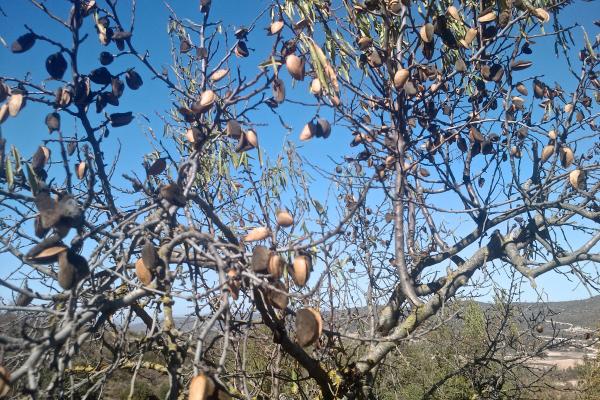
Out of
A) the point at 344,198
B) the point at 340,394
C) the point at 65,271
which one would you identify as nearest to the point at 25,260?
the point at 65,271

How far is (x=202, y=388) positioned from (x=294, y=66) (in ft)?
3.86

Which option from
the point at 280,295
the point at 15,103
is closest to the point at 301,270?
the point at 280,295

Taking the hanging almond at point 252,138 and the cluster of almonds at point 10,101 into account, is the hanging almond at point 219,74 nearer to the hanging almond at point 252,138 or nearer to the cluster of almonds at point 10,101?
the hanging almond at point 252,138

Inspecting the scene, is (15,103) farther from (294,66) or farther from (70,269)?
(294,66)

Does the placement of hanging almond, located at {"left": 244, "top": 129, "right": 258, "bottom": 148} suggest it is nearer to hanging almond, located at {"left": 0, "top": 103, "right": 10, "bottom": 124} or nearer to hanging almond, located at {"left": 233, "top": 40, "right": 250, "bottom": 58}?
hanging almond, located at {"left": 233, "top": 40, "right": 250, "bottom": 58}

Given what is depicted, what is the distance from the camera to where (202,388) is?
2.94 ft

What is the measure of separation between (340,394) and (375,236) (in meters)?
2.08

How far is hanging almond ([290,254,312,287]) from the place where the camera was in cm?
124

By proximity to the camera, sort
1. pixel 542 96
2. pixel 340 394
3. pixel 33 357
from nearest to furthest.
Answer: pixel 33 357, pixel 340 394, pixel 542 96

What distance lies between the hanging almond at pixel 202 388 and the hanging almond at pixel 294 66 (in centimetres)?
113

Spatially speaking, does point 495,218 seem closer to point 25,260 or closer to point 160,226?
point 160,226

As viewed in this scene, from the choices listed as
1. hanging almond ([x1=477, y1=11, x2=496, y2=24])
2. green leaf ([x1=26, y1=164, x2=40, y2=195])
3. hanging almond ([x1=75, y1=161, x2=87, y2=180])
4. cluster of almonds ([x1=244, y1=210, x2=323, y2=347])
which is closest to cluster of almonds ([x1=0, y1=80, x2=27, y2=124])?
hanging almond ([x1=75, y1=161, x2=87, y2=180])

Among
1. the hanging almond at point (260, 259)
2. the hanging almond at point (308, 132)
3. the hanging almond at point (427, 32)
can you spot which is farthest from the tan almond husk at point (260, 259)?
the hanging almond at point (427, 32)

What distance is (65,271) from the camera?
1.05 m
